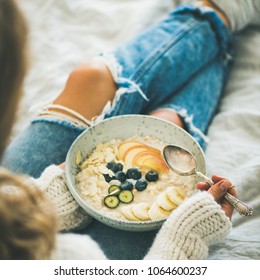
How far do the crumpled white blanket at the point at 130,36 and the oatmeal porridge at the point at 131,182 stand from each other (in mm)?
112

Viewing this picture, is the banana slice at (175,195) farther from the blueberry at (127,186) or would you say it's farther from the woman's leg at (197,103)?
the woman's leg at (197,103)

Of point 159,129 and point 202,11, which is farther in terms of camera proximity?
point 202,11

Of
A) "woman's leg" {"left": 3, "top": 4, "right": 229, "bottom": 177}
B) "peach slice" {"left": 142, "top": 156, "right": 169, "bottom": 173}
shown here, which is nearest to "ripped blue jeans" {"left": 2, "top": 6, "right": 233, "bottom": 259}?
"woman's leg" {"left": 3, "top": 4, "right": 229, "bottom": 177}

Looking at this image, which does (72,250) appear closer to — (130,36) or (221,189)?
(221,189)

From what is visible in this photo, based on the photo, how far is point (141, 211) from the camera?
0.62 m

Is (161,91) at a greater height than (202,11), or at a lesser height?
lesser

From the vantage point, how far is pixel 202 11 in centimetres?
91

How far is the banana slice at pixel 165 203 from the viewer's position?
628mm
